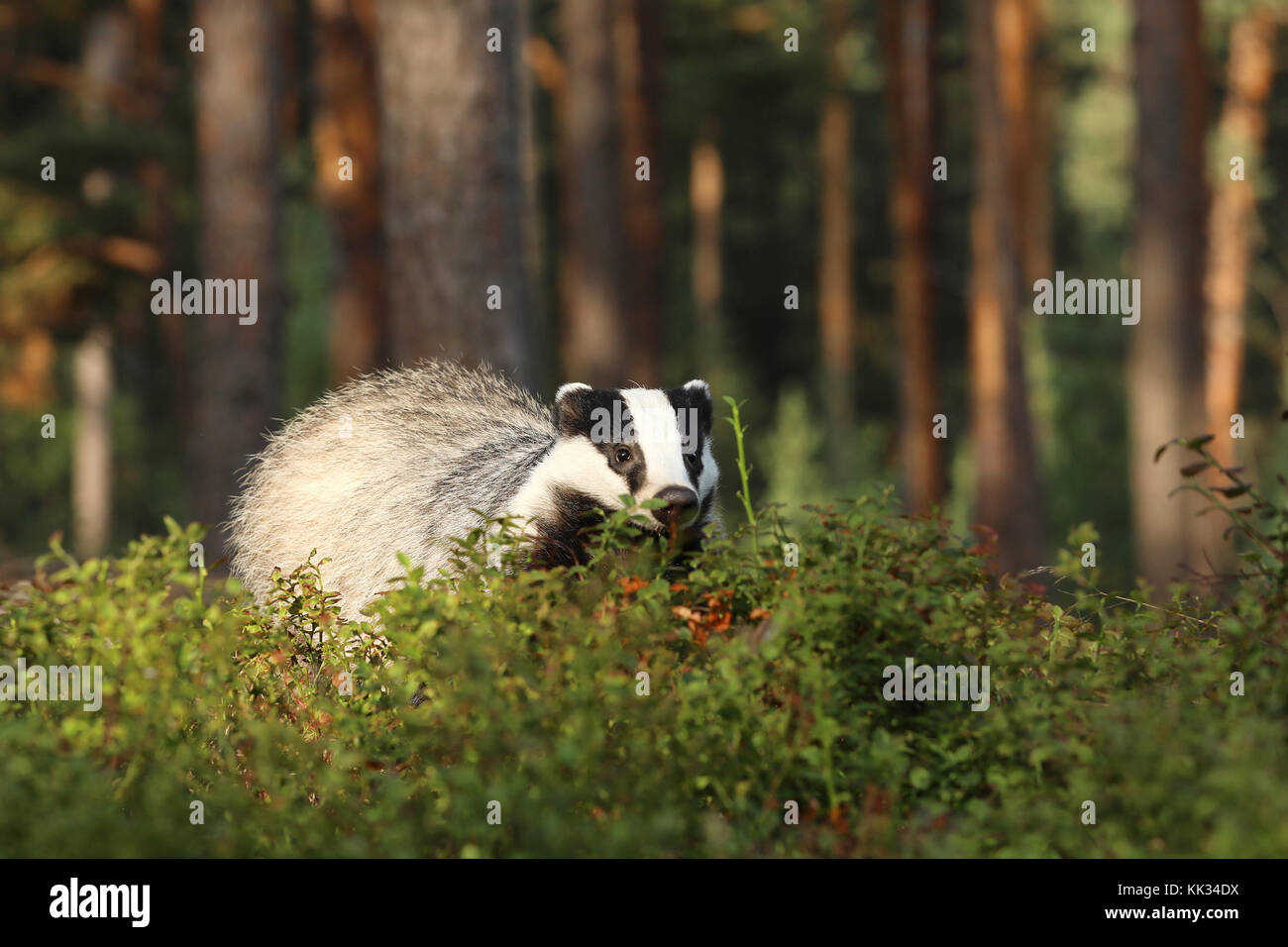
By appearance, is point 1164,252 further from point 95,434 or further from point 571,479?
point 95,434

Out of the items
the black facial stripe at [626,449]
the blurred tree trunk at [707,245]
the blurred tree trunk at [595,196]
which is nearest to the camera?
the black facial stripe at [626,449]

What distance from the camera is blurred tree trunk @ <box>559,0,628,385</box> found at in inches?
768

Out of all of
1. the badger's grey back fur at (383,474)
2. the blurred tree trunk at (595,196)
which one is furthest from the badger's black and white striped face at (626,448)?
the blurred tree trunk at (595,196)

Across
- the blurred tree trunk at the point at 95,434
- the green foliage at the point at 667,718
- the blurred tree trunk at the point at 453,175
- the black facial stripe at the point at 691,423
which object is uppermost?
the blurred tree trunk at the point at 95,434

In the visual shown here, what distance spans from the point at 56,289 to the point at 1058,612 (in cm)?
1950

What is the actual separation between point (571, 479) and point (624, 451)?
29 cm

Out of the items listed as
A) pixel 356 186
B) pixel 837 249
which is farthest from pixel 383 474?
pixel 837 249

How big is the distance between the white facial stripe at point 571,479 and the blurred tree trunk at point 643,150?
15965 millimetres

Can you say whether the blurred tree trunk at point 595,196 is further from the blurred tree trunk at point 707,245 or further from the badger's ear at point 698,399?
the blurred tree trunk at point 707,245

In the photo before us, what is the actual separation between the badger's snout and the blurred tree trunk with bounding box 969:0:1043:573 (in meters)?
13.5

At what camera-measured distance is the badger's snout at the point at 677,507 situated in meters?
6.06

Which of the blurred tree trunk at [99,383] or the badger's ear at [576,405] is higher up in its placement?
the blurred tree trunk at [99,383]

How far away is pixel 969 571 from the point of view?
530 cm
